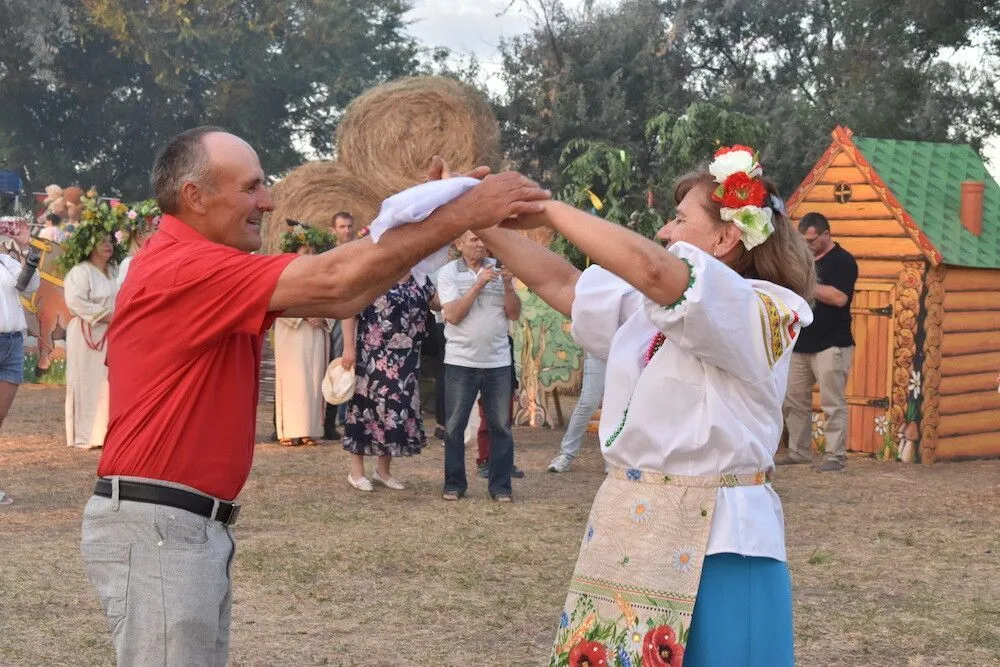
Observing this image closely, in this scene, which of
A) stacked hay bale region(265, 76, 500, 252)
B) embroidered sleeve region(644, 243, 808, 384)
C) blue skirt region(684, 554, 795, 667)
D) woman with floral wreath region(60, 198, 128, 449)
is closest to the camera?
embroidered sleeve region(644, 243, 808, 384)

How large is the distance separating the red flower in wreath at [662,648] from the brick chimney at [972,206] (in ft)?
33.2

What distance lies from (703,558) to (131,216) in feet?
30.9

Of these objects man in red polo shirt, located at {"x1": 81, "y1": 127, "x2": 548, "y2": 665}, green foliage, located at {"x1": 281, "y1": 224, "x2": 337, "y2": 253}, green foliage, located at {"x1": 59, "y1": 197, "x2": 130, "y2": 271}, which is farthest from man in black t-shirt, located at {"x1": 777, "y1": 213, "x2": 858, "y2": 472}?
man in red polo shirt, located at {"x1": 81, "y1": 127, "x2": 548, "y2": 665}

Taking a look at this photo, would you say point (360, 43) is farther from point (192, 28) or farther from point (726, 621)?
point (726, 621)

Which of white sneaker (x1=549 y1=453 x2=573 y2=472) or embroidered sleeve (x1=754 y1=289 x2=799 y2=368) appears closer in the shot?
embroidered sleeve (x1=754 y1=289 x2=799 y2=368)

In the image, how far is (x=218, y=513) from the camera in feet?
9.96

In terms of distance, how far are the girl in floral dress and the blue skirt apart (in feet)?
20.4

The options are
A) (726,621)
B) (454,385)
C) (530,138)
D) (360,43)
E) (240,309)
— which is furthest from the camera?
(360,43)

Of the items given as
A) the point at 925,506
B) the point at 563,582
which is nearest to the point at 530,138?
the point at 925,506

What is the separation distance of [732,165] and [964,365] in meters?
9.61

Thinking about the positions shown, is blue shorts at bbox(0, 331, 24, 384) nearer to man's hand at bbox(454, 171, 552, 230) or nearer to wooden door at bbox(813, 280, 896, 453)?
man's hand at bbox(454, 171, 552, 230)

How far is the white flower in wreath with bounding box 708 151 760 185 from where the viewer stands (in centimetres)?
332

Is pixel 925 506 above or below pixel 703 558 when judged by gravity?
below

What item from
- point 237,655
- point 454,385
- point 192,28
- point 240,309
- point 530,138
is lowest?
point 237,655
